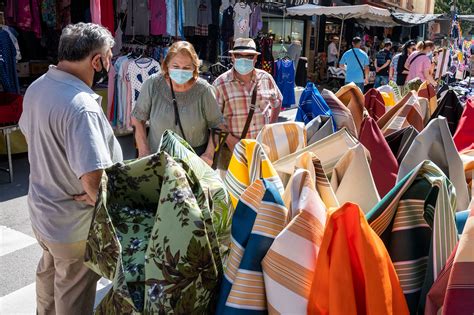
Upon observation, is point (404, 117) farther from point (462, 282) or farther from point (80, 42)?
point (80, 42)

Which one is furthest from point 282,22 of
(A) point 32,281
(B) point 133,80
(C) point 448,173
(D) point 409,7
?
(D) point 409,7

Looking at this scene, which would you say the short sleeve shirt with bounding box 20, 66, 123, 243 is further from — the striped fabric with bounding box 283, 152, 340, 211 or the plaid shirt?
the plaid shirt

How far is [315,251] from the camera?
0.86 meters

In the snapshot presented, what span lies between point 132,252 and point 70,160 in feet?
3.49

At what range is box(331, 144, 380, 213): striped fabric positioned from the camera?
1.10 metres

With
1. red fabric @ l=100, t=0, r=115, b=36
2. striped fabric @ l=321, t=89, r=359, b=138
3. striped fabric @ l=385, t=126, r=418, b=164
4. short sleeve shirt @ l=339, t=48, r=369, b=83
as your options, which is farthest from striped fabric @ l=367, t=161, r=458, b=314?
short sleeve shirt @ l=339, t=48, r=369, b=83

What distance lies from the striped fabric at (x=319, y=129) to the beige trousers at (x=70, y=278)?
4.28ft

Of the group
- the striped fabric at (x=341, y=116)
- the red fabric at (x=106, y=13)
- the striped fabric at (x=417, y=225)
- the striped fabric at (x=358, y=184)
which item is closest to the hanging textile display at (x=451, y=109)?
the striped fabric at (x=341, y=116)

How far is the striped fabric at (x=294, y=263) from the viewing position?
0.85m

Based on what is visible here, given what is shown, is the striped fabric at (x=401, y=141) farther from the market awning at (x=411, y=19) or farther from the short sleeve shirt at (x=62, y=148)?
the market awning at (x=411, y=19)

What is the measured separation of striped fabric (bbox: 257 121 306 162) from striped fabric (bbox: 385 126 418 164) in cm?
30

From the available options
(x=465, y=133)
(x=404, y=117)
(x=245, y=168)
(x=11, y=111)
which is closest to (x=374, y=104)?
(x=404, y=117)

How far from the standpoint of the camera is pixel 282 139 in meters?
1.48

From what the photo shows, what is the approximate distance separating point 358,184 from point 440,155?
1.03 ft
